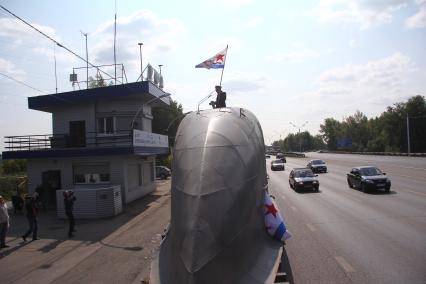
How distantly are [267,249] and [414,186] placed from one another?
23.0m

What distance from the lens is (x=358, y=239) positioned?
12.4 meters

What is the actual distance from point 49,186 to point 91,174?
2.99 meters

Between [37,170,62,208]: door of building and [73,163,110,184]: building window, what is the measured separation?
1.45m


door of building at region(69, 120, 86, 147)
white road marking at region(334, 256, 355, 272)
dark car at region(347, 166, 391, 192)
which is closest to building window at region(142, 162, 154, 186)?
door of building at region(69, 120, 86, 147)

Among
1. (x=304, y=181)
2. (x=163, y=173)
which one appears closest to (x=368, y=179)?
(x=304, y=181)

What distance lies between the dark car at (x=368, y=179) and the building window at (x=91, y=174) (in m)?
16.2

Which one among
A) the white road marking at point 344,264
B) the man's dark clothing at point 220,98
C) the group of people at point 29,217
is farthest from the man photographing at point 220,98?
the group of people at point 29,217

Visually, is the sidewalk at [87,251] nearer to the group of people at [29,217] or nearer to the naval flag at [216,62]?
the group of people at [29,217]

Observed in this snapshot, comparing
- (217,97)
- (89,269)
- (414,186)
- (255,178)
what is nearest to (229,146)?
(255,178)

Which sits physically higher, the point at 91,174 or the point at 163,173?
the point at 91,174

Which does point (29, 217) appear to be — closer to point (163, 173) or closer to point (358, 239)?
point (358, 239)

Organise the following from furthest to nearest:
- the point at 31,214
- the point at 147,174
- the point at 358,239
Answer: the point at 147,174, the point at 31,214, the point at 358,239

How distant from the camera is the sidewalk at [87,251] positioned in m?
11.0

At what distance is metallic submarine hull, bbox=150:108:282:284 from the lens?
19.8ft
